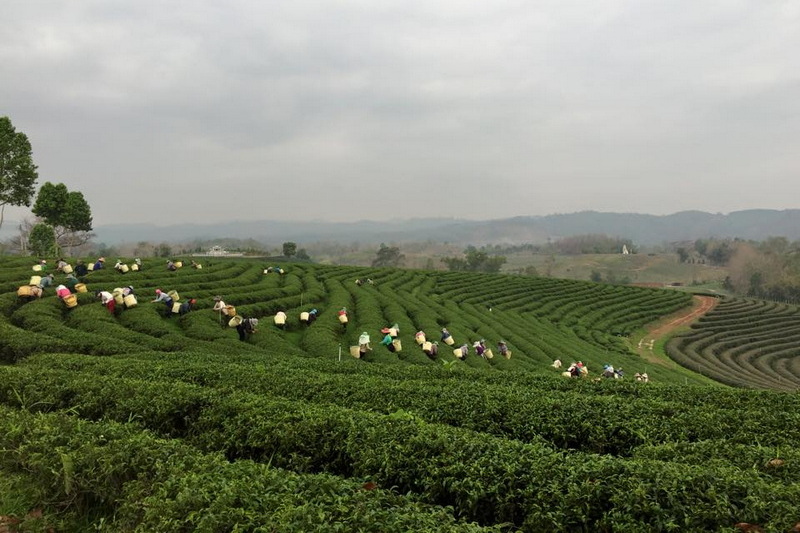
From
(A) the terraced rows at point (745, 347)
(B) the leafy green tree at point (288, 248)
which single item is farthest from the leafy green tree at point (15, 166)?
(A) the terraced rows at point (745, 347)

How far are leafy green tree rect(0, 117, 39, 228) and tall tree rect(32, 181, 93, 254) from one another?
23.2 feet

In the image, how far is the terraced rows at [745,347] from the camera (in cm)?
3388

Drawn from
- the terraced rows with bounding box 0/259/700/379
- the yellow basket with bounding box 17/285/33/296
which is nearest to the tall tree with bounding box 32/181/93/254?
the terraced rows with bounding box 0/259/700/379

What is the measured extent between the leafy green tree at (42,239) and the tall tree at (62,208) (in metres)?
1.32

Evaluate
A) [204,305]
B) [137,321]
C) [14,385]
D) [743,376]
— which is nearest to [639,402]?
[14,385]

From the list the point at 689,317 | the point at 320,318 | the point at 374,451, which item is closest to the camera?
the point at 374,451

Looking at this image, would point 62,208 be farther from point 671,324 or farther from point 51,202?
point 671,324

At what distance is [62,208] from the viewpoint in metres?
43.3

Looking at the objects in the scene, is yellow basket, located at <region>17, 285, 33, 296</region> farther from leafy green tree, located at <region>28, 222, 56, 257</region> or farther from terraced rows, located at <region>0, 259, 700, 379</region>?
leafy green tree, located at <region>28, 222, 56, 257</region>

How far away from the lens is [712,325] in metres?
48.9

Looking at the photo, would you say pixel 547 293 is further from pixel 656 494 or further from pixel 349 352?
pixel 656 494

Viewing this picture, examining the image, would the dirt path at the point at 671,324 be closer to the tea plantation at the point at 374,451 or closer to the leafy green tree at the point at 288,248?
the tea plantation at the point at 374,451

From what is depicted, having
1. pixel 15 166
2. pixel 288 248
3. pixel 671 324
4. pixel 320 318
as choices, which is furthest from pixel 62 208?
pixel 671 324

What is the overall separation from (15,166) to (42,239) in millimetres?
11693
